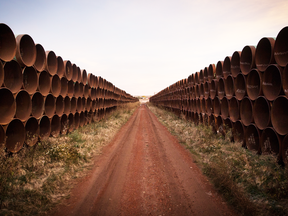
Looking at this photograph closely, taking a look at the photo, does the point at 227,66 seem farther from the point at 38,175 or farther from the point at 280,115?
the point at 38,175

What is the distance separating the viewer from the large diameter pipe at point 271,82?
15.8 feet

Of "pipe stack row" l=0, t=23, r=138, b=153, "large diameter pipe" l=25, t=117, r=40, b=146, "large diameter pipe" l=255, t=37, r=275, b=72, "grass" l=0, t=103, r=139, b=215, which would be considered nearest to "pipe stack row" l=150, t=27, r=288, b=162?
"large diameter pipe" l=255, t=37, r=275, b=72

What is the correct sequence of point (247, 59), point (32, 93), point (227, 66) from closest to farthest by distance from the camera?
point (32, 93)
point (247, 59)
point (227, 66)

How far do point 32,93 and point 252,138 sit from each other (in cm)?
689

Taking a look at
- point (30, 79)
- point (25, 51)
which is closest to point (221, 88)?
point (30, 79)

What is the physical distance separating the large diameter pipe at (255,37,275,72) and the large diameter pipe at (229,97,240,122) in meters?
1.74

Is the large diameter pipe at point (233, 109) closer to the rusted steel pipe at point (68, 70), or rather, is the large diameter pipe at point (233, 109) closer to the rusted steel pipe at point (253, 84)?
the rusted steel pipe at point (253, 84)

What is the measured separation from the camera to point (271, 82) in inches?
197

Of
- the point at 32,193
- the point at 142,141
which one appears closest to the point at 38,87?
the point at 32,193

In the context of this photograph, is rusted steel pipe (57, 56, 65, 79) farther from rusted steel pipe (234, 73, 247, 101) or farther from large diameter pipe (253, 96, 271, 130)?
large diameter pipe (253, 96, 271, 130)

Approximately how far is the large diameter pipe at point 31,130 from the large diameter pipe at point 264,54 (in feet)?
22.5

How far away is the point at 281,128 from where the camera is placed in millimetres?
4574

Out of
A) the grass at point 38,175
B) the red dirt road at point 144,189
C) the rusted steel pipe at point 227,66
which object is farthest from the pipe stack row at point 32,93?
the rusted steel pipe at point 227,66

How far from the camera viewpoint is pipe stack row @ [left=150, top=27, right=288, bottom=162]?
453cm
